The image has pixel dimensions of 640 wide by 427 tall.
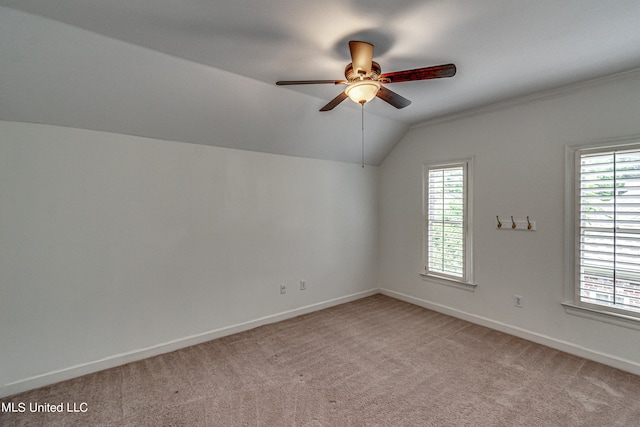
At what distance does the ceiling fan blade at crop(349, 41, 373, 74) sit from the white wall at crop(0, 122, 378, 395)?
→ 1895 mm

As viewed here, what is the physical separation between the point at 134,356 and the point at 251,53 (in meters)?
2.97

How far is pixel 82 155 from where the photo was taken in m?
2.55

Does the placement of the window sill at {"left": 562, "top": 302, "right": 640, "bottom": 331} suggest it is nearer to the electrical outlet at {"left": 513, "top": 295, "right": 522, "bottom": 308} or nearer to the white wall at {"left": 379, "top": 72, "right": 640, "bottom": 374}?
the white wall at {"left": 379, "top": 72, "right": 640, "bottom": 374}

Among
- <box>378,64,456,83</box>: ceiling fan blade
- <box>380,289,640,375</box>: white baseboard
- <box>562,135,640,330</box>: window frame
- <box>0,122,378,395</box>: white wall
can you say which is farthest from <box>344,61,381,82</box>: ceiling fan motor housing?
<box>380,289,640,375</box>: white baseboard

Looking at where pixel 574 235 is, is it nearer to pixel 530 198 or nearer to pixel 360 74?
pixel 530 198

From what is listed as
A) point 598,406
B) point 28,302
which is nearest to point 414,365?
point 598,406

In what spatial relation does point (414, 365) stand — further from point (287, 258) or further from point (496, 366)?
point (287, 258)

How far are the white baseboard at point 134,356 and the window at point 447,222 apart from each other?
73.9 inches

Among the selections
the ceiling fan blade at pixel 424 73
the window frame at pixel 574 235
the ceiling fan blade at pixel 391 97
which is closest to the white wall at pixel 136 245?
the ceiling fan blade at pixel 391 97

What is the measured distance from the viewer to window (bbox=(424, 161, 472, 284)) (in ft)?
12.2

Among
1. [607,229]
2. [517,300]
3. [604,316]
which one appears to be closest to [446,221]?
[517,300]

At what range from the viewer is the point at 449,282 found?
3.90 metres

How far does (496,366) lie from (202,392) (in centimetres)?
262

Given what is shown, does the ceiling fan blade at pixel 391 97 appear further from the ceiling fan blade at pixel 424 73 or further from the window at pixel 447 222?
the window at pixel 447 222
